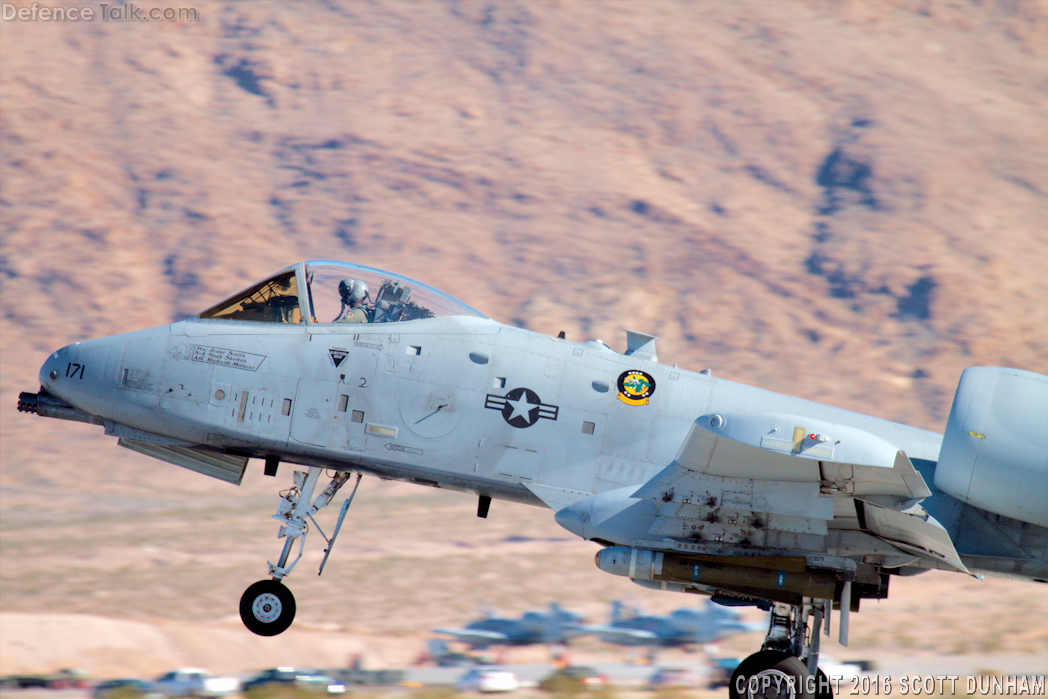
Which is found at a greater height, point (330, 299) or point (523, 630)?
point (330, 299)

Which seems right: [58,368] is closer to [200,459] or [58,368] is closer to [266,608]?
[200,459]

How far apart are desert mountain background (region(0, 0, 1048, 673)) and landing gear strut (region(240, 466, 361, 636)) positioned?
11.7m

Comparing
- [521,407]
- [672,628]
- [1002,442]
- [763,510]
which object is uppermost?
[1002,442]

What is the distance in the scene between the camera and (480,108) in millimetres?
45625

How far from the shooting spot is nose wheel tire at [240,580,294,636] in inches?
404

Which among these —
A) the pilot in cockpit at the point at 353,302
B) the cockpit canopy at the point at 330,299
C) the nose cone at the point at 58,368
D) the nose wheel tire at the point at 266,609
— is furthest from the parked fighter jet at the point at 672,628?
the nose cone at the point at 58,368

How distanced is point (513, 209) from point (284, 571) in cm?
3220

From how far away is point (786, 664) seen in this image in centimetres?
1009

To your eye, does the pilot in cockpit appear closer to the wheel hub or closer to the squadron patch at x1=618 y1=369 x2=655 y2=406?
the squadron patch at x1=618 y1=369 x2=655 y2=406

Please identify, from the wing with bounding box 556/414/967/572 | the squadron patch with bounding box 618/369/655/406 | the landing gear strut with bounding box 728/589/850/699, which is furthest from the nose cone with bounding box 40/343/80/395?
the landing gear strut with bounding box 728/589/850/699

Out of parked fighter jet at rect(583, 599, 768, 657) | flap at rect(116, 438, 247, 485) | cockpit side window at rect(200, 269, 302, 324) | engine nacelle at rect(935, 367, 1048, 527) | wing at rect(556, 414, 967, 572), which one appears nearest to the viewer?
wing at rect(556, 414, 967, 572)

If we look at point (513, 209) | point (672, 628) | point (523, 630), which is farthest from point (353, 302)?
point (513, 209)

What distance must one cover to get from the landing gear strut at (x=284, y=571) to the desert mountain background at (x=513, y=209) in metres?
11.7

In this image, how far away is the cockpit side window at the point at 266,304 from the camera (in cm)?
1038
